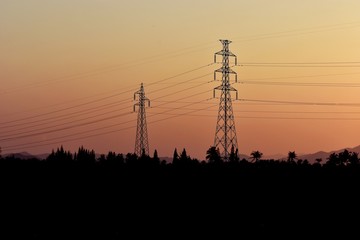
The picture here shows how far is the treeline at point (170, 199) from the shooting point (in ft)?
362

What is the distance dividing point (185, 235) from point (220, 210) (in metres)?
24.7

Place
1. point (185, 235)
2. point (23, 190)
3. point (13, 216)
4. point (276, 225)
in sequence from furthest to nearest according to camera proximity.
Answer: point (23, 190)
point (13, 216)
point (276, 225)
point (185, 235)

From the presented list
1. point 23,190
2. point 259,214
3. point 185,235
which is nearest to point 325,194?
point 259,214

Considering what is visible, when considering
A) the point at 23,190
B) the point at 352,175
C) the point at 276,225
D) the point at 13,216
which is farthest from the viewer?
the point at 352,175

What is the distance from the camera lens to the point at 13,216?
121 m

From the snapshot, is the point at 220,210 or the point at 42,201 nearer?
the point at 220,210

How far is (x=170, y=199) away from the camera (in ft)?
455

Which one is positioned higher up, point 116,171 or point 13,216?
point 116,171

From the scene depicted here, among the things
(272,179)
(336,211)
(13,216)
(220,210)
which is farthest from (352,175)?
(13,216)

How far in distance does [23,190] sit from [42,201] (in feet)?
41.1

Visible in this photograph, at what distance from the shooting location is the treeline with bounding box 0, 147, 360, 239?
11031cm

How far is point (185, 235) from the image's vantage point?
343 ft

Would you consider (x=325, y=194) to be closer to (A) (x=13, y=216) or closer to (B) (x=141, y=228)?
(B) (x=141, y=228)

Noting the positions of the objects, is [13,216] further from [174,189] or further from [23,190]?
[174,189]
